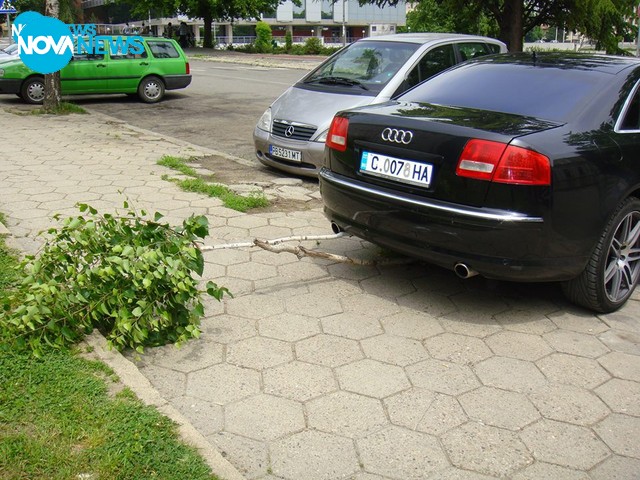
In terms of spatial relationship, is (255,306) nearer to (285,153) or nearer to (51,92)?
(285,153)

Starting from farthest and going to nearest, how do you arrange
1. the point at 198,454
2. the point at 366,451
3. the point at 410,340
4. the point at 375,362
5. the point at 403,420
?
the point at 410,340
the point at 375,362
the point at 403,420
the point at 366,451
the point at 198,454

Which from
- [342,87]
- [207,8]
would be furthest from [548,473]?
[207,8]

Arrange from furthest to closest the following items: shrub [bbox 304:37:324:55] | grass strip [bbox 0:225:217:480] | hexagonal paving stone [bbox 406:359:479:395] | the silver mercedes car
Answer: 1. shrub [bbox 304:37:324:55]
2. the silver mercedes car
3. hexagonal paving stone [bbox 406:359:479:395]
4. grass strip [bbox 0:225:217:480]

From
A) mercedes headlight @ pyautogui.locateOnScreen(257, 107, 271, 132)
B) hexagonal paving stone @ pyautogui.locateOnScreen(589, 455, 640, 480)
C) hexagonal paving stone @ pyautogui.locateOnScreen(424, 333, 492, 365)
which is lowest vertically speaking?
hexagonal paving stone @ pyautogui.locateOnScreen(589, 455, 640, 480)

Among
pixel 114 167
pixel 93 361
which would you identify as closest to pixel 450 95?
pixel 93 361

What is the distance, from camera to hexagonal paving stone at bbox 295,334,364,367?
3.79 m

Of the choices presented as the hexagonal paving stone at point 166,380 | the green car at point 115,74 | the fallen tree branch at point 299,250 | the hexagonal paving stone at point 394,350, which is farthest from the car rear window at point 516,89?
the green car at point 115,74

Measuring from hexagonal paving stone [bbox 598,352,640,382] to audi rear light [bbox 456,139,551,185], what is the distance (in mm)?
1058

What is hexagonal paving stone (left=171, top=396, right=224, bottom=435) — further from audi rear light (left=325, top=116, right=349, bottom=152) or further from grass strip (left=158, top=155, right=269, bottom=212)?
grass strip (left=158, top=155, right=269, bottom=212)

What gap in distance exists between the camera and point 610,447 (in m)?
3.09

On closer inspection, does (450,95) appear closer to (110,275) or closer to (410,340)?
(410,340)

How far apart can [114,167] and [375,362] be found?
5.66m

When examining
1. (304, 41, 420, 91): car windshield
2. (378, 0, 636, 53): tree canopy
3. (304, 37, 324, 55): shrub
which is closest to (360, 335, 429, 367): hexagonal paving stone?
(304, 41, 420, 91): car windshield

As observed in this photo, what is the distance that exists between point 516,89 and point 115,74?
1243 cm
